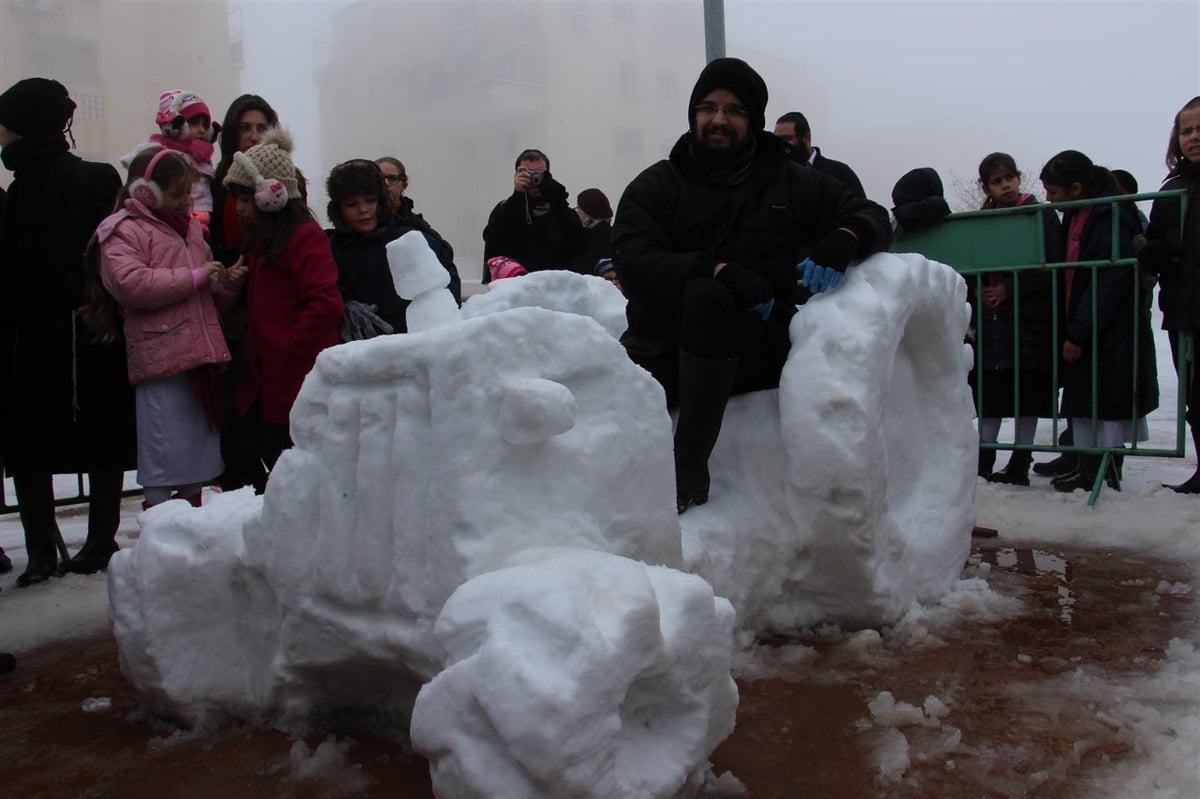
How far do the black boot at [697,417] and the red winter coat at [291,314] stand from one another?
1.32 metres

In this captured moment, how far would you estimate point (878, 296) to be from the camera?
9.82 feet

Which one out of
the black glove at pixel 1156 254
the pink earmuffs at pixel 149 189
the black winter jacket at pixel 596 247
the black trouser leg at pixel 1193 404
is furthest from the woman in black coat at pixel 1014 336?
the pink earmuffs at pixel 149 189

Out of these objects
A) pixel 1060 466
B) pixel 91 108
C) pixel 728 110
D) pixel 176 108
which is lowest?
pixel 1060 466

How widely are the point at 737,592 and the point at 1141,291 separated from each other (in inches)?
132

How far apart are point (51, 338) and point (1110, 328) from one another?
4.78 metres

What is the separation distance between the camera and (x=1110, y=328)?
507cm

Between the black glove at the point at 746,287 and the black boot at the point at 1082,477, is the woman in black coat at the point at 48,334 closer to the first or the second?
the black glove at the point at 746,287

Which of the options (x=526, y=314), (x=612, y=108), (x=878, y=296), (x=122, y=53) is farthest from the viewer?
(x=612, y=108)

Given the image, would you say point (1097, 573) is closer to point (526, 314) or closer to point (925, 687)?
point (925, 687)

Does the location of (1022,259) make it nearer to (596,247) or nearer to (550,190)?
(550,190)

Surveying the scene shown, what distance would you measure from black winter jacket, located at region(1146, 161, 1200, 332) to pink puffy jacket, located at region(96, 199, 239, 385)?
4185mm

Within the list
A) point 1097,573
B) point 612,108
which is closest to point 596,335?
point 1097,573

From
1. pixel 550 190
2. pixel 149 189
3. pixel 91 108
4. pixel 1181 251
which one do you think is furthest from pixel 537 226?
pixel 91 108

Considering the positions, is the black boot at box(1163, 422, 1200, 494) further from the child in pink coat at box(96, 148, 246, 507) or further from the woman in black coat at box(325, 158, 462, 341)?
the child in pink coat at box(96, 148, 246, 507)
